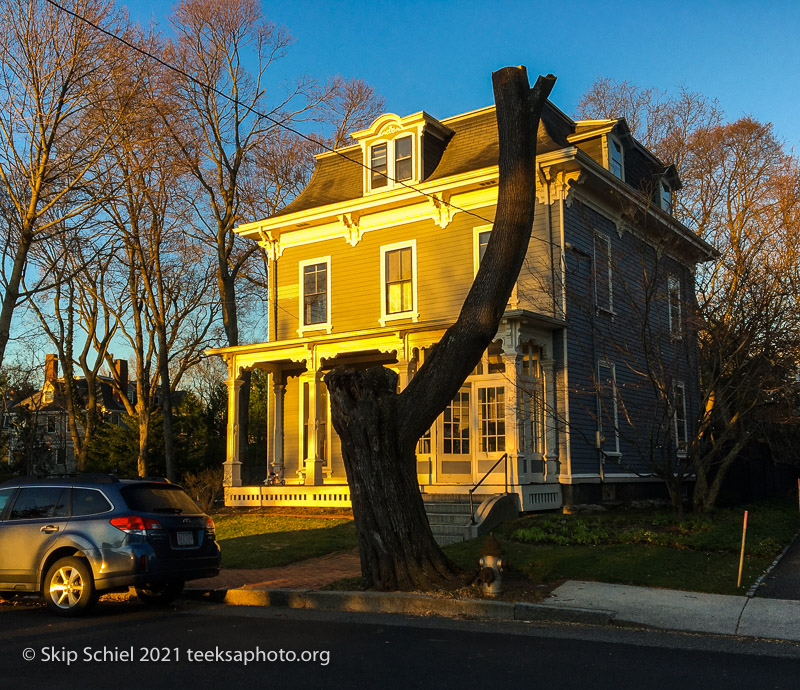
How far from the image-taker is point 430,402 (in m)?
9.52

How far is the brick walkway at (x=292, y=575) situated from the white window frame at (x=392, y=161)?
34.9 feet

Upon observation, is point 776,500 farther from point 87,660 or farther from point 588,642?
point 87,660

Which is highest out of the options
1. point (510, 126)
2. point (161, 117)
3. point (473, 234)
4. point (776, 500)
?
point (161, 117)

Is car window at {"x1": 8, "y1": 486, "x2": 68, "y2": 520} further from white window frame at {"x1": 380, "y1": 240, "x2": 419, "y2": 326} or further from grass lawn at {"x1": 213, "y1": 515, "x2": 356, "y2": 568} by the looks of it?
white window frame at {"x1": 380, "y1": 240, "x2": 419, "y2": 326}

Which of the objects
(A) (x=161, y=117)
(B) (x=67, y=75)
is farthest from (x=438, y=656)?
(A) (x=161, y=117)

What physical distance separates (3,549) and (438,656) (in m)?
5.78

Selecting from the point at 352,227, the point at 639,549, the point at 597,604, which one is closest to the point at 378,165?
the point at 352,227

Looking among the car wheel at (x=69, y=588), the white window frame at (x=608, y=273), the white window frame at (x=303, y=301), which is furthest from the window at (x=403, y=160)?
the car wheel at (x=69, y=588)

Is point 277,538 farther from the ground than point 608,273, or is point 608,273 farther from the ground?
point 608,273

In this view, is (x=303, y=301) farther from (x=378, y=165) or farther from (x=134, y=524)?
(x=134, y=524)

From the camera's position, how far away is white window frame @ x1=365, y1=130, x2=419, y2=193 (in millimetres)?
20438

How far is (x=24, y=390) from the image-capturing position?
1491 inches

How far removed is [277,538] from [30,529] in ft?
21.3

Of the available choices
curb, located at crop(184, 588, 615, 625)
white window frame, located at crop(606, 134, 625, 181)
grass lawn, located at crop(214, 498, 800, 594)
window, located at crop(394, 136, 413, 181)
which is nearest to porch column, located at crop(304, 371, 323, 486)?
grass lawn, located at crop(214, 498, 800, 594)
